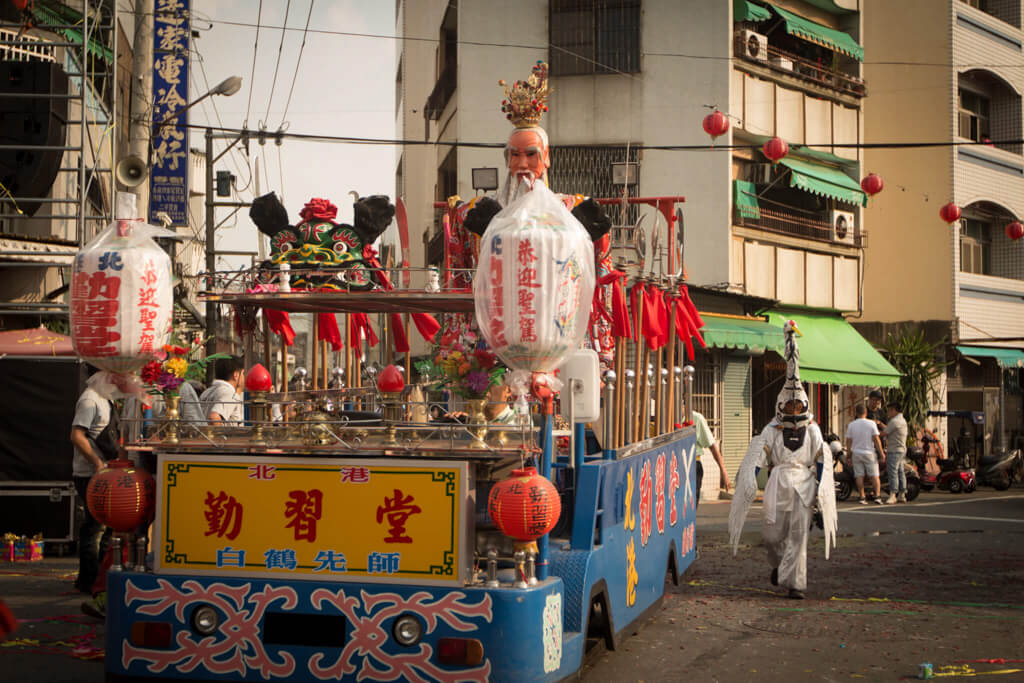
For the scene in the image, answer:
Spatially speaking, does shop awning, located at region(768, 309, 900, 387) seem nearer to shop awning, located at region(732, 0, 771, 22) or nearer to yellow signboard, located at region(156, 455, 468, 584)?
shop awning, located at region(732, 0, 771, 22)

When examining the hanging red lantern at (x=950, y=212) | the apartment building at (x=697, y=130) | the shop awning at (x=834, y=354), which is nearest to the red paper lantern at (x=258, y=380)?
the apartment building at (x=697, y=130)

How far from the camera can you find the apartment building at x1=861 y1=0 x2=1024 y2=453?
28.3 meters

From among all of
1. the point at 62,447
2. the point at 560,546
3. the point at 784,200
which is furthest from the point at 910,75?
the point at 560,546

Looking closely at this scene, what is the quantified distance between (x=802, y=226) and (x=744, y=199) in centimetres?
307

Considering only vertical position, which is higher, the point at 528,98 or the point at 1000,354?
the point at 528,98

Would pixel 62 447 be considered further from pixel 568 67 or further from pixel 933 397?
pixel 933 397

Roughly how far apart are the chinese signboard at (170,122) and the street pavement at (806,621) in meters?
6.85

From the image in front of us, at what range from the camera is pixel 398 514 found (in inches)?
210

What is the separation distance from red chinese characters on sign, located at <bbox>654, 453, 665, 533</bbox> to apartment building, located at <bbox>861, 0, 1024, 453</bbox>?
21535mm

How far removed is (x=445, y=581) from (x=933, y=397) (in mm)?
24064

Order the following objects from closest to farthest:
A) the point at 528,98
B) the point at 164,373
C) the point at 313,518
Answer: the point at 313,518 → the point at 164,373 → the point at 528,98

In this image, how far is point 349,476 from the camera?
5.40 metres

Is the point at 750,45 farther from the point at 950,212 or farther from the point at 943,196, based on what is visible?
the point at 943,196

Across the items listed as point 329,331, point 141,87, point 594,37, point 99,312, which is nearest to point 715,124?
point 594,37
